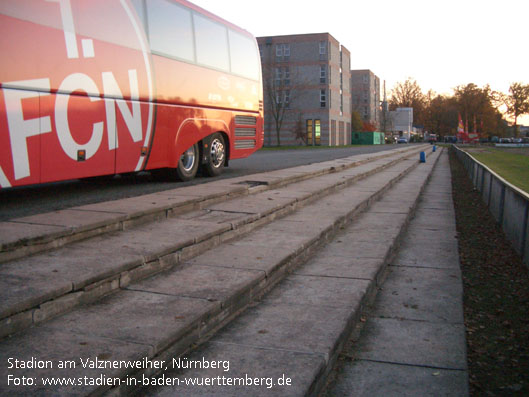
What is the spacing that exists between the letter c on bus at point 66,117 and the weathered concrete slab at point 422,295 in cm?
436

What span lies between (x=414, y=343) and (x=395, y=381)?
0.57 meters

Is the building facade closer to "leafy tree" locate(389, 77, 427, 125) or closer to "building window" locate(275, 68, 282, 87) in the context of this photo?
"leafy tree" locate(389, 77, 427, 125)

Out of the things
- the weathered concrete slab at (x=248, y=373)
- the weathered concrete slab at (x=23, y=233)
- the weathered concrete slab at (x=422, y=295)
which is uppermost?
the weathered concrete slab at (x=23, y=233)

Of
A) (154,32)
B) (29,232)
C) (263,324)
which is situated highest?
(154,32)

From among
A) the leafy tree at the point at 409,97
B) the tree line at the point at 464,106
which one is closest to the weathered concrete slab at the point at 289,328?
the tree line at the point at 464,106

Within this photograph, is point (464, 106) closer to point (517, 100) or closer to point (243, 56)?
point (517, 100)

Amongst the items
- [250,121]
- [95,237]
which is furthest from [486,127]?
[95,237]

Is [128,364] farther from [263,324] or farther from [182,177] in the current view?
[182,177]

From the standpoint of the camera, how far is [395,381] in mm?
2896

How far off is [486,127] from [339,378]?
115m

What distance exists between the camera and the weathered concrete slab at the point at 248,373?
2.47 m

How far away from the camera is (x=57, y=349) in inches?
100

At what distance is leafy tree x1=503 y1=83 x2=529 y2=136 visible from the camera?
102 metres

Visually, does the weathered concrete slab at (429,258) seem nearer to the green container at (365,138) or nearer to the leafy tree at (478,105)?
the green container at (365,138)
